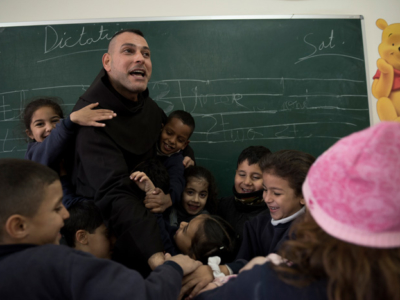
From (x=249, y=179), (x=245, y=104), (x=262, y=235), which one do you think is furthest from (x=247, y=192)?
(x=245, y=104)

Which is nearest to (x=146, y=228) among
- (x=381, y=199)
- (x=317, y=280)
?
(x=317, y=280)

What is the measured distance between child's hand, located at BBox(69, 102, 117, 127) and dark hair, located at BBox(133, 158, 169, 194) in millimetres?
397

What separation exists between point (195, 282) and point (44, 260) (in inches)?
27.6

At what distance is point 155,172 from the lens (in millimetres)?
2326

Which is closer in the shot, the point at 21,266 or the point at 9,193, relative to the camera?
the point at 21,266

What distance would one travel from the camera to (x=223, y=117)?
357 centimetres

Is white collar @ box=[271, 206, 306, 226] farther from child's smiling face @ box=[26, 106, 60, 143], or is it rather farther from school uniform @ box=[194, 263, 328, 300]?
child's smiling face @ box=[26, 106, 60, 143]

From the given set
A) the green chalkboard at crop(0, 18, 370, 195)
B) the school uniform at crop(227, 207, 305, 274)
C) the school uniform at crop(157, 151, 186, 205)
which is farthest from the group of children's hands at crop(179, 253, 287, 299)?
the green chalkboard at crop(0, 18, 370, 195)

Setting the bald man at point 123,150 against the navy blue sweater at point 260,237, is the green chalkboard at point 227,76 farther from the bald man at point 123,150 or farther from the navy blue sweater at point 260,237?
the navy blue sweater at point 260,237

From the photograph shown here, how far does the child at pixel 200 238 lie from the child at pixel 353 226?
1.07 metres

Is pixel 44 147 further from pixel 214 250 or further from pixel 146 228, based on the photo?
pixel 214 250

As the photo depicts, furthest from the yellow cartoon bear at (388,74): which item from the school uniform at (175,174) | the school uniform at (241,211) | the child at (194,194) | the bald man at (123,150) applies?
the bald man at (123,150)

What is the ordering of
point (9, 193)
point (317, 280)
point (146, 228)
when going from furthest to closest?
point (146, 228), point (9, 193), point (317, 280)

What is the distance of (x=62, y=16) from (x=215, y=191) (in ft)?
7.49
